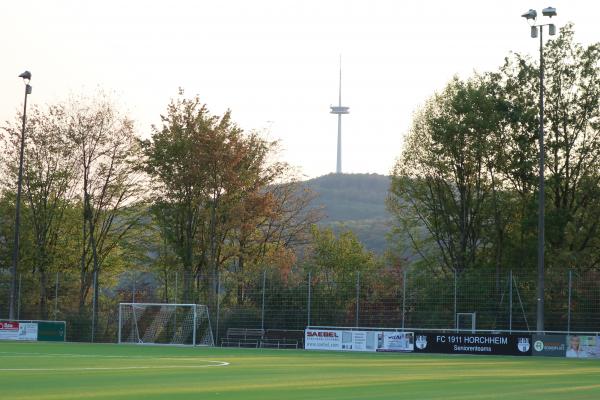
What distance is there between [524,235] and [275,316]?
1594 cm

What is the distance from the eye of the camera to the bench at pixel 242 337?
168ft

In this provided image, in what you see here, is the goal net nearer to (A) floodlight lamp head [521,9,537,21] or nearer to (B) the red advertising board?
(B) the red advertising board

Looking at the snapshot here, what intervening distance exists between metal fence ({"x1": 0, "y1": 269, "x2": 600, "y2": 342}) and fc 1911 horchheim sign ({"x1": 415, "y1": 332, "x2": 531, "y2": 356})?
4.04 m

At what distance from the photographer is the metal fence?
46531mm

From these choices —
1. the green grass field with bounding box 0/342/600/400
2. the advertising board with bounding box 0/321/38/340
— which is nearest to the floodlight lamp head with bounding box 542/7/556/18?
the green grass field with bounding box 0/342/600/400

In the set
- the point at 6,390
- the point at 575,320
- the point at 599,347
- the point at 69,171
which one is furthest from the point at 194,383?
the point at 69,171

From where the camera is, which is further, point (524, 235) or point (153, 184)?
point (153, 184)

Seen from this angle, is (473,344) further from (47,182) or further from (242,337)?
(47,182)

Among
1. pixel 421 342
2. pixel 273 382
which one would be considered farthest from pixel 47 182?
pixel 273 382

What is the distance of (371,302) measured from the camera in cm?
4941

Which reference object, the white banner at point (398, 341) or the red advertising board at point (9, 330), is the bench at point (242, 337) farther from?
the red advertising board at point (9, 330)

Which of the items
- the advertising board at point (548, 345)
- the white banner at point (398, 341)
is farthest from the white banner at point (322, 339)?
the advertising board at point (548, 345)

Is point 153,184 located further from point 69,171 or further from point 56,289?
point 56,289

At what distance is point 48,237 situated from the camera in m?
72.1
